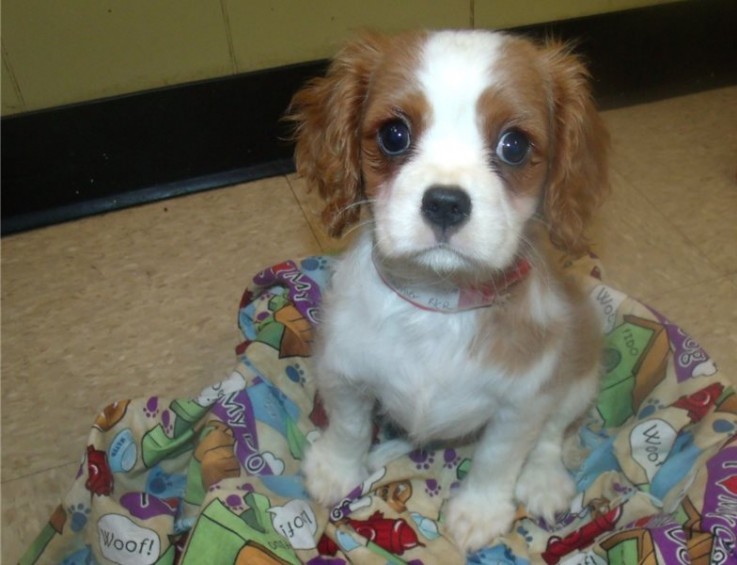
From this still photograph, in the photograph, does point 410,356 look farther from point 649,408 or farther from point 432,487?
point 649,408

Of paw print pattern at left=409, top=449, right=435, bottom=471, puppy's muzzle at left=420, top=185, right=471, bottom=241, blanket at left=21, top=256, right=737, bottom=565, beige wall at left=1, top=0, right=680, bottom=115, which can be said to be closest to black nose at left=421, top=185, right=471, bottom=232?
puppy's muzzle at left=420, top=185, right=471, bottom=241

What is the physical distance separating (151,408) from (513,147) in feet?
3.30

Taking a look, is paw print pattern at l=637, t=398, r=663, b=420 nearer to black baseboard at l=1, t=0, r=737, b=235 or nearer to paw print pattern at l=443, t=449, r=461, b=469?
paw print pattern at l=443, t=449, r=461, b=469

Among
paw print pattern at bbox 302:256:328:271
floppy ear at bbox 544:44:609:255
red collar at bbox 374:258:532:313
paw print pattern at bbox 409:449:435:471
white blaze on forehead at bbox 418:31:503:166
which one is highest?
white blaze on forehead at bbox 418:31:503:166

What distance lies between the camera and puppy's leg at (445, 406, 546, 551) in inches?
65.9

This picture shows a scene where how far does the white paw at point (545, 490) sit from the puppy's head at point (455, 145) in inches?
20.8

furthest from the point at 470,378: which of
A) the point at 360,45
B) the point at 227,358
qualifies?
the point at 227,358

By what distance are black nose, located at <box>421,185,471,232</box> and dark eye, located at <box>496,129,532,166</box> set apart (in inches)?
5.8

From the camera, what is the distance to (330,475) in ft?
6.05

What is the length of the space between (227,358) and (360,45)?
1.03 m

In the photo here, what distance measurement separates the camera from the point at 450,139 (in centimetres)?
131

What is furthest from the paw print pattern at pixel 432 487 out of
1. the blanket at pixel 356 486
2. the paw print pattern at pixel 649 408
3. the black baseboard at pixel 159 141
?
the black baseboard at pixel 159 141

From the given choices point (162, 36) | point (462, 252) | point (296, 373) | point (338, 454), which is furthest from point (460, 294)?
point (162, 36)

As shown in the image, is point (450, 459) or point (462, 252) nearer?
point (462, 252)
